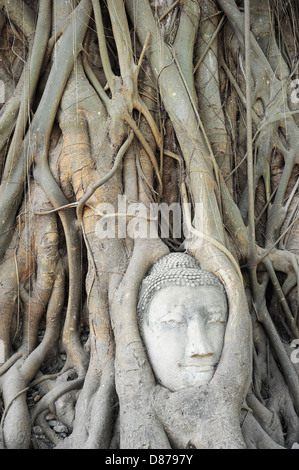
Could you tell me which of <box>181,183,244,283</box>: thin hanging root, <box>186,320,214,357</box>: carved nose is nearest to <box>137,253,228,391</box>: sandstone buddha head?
<box>186,320,214,357</box>: carved nose

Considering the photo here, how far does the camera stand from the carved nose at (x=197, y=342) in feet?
6.82

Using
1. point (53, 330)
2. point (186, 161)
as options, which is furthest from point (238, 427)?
point (186, 161)

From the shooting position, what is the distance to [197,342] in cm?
209

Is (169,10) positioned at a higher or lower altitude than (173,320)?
higher

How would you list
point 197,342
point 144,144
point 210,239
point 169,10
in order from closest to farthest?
point 197,342
point 210,239
point 144,144
point 169,10

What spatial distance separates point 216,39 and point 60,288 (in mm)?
1923

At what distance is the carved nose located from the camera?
2.08m

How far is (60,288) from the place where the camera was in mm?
2807

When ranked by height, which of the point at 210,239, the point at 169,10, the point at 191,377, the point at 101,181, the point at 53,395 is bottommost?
the point at 53,395

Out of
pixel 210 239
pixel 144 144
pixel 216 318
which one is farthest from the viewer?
pixel 144 144

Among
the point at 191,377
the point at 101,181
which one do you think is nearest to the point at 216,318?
the point at 191,377

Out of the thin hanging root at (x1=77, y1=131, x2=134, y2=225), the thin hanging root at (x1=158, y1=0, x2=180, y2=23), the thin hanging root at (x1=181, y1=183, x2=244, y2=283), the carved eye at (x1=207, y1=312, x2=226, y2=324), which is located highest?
the thin hanging root at (x1=158, y1=0, x2=180, y2=23)

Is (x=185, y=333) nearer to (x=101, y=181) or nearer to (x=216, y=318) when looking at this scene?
(x=216, y=318)

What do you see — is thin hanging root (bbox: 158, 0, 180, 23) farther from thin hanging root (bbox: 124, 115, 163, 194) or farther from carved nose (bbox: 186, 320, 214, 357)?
carved nose (bbox: 186, 320, 214, 357)
